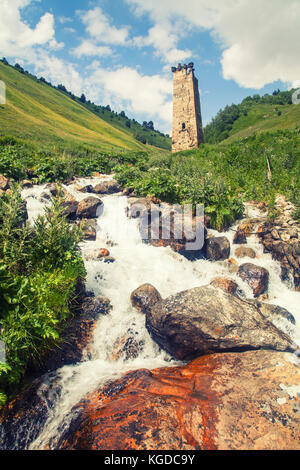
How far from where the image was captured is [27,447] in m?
3.07

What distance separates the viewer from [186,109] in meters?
28.8

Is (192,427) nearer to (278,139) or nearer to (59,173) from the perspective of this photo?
(59,173)

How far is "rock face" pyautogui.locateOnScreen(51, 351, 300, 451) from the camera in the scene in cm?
264

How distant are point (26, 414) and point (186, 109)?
105 ft

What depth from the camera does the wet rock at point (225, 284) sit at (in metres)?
7.17

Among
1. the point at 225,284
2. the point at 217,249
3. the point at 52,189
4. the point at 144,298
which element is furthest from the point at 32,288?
the point at 52,189

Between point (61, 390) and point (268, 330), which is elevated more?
point (268, 330)

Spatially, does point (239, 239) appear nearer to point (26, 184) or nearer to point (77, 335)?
point (77, 335)

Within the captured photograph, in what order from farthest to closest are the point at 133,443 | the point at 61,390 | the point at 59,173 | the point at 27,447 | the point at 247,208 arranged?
1. the point at 59,173
2. the point at 247,208
3. the point at 61,390
4. the point at 27,447
5. the point at 133,443

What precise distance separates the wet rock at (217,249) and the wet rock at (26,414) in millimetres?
6666

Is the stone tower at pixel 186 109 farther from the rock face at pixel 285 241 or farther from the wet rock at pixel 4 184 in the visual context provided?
the wet rock at pixel 4 184

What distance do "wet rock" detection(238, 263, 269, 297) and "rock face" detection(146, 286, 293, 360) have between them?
2.49 metres
